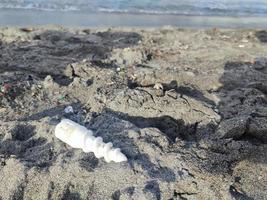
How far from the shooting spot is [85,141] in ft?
13.6

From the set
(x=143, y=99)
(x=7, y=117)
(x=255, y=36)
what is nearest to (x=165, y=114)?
(x=143, y=99)

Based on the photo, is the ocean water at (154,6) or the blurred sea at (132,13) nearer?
the blurred sea at (132,13)

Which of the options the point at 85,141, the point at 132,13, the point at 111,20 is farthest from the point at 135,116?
the point at 132,13

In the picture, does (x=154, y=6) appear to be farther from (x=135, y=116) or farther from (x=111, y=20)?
(x=135, y=116)

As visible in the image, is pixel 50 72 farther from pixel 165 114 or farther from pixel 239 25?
pixel 239 25

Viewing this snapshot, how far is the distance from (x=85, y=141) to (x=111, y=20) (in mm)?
6678

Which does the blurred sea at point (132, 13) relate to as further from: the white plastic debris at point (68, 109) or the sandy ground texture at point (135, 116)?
the white plastic debris at point (68, 109)

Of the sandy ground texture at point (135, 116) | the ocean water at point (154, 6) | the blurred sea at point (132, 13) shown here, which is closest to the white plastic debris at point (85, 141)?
the sandy ground texture at point (135, 116)

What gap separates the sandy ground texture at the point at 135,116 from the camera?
3753 mm

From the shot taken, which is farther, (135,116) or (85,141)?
(135,116)

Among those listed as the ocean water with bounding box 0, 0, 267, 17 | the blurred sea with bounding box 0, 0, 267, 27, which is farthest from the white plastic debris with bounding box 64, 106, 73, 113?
the ocean water with bounding box 0, 0, 267, 17

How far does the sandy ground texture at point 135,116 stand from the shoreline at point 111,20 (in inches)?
66.5

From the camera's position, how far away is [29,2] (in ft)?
38.7

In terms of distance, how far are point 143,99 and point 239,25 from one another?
6.77 m
